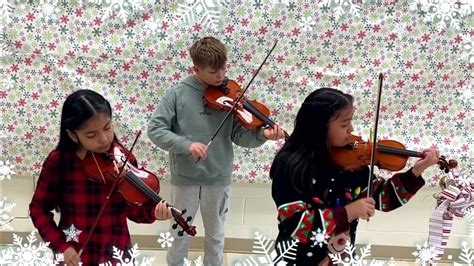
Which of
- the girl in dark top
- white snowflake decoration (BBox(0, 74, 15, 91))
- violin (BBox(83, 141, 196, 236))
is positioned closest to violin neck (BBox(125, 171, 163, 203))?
violin (BBox(83, 141, 196, 236))

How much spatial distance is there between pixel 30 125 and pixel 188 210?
708mm

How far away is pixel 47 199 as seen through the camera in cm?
118

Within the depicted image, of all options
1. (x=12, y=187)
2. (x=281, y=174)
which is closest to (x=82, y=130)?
(x=281, y=174)

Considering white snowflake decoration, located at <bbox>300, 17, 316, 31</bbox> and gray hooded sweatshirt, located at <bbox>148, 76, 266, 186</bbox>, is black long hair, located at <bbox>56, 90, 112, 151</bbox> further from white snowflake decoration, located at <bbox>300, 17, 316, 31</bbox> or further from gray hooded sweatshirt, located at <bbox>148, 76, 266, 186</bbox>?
white snowflake decoration, located at <bbox>300, 17, 316, 31</bbox>

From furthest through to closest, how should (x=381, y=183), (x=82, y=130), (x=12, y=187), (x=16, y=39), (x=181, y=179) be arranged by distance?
(x=12, y=187) → (x=16, y=39) → (x=181, y=179) → (x=381, y=183) → (x=82, y=130)

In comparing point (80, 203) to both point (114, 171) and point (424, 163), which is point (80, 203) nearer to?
point (114, 171)

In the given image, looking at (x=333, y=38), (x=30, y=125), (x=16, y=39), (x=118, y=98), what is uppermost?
(x=333, y=38)

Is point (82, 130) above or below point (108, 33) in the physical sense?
below

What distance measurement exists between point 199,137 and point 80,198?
460 millimetres

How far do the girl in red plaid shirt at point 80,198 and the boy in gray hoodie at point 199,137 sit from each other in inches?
12.6

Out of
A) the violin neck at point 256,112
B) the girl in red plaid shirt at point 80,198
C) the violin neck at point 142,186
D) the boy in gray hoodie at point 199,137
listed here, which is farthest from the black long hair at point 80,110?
the violin neck at point 256,112

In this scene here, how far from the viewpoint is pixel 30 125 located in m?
1.85

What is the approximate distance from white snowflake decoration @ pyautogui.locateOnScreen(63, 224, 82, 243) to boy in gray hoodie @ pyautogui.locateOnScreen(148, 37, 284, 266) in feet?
1.31

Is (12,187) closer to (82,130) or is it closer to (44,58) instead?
(44,58)
